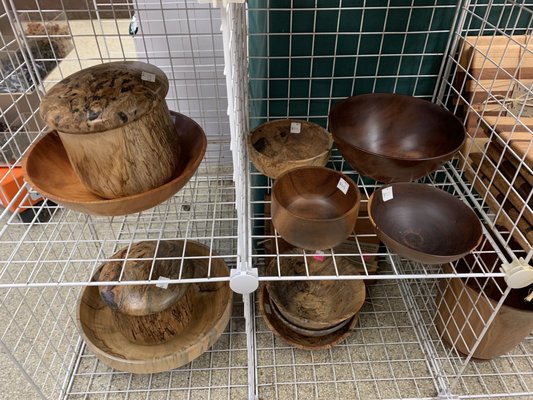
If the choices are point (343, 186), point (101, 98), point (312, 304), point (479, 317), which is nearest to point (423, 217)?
point (343, 186)

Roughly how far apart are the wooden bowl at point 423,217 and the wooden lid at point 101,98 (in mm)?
504

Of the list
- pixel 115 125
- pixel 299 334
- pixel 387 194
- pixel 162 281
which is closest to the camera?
pixel 115 125

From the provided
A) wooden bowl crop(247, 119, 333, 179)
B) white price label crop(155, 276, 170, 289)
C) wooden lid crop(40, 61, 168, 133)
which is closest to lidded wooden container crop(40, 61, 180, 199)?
wooden lid crop(40, 61, 168, 133)

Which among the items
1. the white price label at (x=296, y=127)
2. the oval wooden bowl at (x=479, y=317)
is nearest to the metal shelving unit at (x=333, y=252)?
the oval wooden bowl at (x=479, y=317)

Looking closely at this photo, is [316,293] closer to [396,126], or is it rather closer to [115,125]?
[396,126]

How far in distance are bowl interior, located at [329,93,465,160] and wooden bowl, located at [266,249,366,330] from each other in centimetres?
35

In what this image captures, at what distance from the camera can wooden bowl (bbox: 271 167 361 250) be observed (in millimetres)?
773

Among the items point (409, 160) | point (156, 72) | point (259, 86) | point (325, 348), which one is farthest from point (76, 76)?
point (325, 348)

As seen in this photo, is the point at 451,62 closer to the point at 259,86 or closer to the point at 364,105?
the point at 364,105

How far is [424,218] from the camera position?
90 centimetres

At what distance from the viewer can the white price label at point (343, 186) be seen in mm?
897

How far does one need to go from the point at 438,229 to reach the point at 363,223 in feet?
1.33

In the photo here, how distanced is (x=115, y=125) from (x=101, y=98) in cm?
6

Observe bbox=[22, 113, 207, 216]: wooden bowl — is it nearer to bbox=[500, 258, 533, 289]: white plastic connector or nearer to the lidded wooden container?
the lidded wooden container
